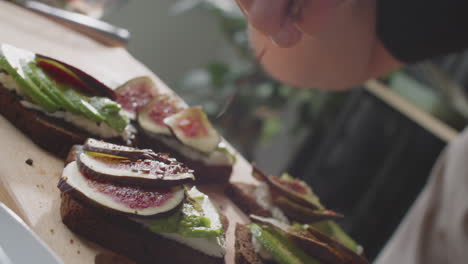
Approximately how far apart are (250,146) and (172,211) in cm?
313

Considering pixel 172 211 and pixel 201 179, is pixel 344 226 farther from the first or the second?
pixel 172 211

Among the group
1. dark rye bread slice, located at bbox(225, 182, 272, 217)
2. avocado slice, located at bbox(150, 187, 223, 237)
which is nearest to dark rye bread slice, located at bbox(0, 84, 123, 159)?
avocado slice, located at bbox(150, 187, 223, 237)

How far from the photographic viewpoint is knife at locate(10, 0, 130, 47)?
2.63 metres

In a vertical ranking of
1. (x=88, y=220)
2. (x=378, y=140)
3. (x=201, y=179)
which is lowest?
(x=88, y=220)

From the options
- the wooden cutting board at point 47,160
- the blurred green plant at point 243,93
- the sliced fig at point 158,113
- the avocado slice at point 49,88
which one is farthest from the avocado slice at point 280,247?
the blurred green plant at point 243,93

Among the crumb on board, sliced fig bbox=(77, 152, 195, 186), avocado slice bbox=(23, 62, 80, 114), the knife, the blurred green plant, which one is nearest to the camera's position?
sliced fig bbox=(77, 152, 195, 186)

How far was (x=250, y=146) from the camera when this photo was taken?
4605 mm

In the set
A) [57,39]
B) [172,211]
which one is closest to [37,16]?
[57,39]

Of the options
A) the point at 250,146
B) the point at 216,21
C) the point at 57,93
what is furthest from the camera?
the point at 216,21

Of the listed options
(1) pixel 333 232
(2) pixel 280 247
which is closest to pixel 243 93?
(1) pixel 333 232

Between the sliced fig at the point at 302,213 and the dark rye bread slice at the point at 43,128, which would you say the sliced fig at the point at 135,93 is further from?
the sliced fig at the point at 302,213

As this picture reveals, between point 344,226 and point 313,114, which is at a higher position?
point 313,114

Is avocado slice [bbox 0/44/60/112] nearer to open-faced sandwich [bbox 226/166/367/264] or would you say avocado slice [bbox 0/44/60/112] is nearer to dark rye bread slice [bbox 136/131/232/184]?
dark rye bread slice [bbox 136/131/232/184]

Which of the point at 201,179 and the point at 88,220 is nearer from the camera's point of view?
the point at 88,220
